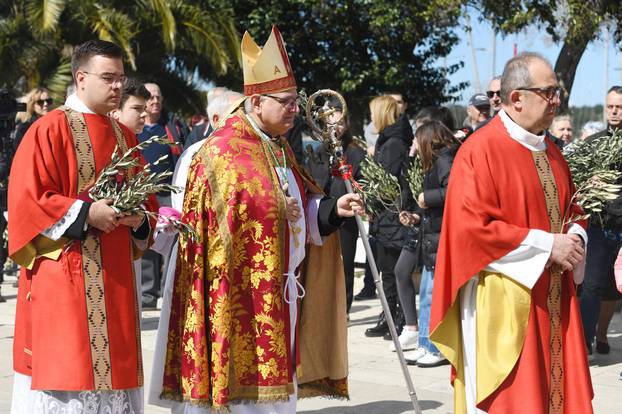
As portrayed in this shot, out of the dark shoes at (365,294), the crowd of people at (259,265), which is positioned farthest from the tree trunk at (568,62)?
the crowd of people at (259,265)

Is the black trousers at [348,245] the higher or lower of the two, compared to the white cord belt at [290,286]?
lower

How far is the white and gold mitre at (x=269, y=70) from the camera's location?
5211 millimetres

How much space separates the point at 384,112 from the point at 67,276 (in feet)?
15.7

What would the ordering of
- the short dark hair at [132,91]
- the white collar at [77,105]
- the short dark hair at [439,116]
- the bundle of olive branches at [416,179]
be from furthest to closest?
the short dark hair at [439,116] → the bundle of olive branches at [416,179] → the short dark hair at [132,91] → the white collar at [77,105]

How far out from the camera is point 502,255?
4.54 m

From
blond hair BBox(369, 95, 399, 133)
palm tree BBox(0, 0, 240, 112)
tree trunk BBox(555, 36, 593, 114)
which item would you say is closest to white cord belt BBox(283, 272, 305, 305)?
blond hair BBox(369, 95, 399, 133)

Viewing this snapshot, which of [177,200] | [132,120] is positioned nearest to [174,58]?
[132,120]

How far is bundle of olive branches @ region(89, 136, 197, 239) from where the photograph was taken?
488 centimetres

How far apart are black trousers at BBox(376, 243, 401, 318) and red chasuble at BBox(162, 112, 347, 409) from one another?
13.2ft

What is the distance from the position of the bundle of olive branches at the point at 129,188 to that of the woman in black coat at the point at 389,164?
4011 millimetres

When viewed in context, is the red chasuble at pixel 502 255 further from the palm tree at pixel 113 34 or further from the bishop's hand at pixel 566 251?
the palm tree at pixel 113 34

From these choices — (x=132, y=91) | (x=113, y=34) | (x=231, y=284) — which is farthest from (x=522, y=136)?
(x=113, y=34)

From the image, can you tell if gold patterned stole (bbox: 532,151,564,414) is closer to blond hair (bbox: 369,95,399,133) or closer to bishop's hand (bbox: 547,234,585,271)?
bishop's hand (bbox: 547,234,585,271)

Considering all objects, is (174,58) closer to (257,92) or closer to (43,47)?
(43,47)
